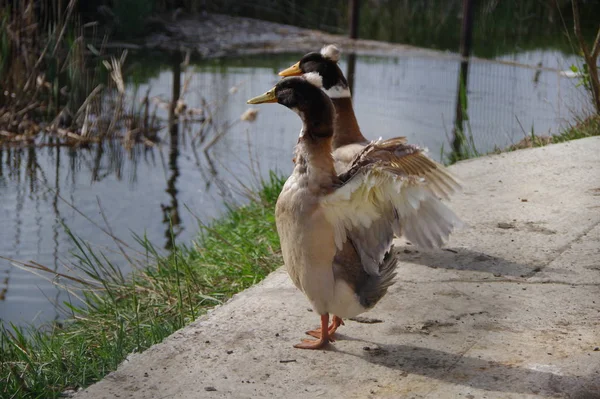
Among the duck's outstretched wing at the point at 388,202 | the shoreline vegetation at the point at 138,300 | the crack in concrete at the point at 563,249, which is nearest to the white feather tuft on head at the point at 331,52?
the shoreline vegetation at the point at 138,300

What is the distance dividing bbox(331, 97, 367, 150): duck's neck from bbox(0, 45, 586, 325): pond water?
0.91 m

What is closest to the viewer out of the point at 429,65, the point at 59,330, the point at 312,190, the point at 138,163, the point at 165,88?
the point at 312,190

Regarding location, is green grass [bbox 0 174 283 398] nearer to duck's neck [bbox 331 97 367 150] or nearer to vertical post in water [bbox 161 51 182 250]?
vertical post in water [bbox 161 51 182 250]

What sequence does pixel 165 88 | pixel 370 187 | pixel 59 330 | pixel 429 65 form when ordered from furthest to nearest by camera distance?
pixel 429 65
pixel 165 88
pixel 59 330
pixel 370 187

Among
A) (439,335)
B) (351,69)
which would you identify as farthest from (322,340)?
(351,69)

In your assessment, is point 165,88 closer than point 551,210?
No

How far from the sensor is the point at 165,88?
8969 mm

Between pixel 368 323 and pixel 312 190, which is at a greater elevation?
pixel 312 190

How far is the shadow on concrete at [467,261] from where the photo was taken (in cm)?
377

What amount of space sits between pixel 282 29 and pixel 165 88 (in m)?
3.20

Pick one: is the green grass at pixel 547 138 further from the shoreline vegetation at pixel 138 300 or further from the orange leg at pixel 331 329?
the orange leg at pixel 331 329

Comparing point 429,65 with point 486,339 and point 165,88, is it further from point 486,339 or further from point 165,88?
point 486,339

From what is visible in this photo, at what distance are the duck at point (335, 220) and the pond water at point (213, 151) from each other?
1.75 metres

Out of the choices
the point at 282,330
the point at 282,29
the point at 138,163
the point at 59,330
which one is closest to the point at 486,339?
the point at 282,330
